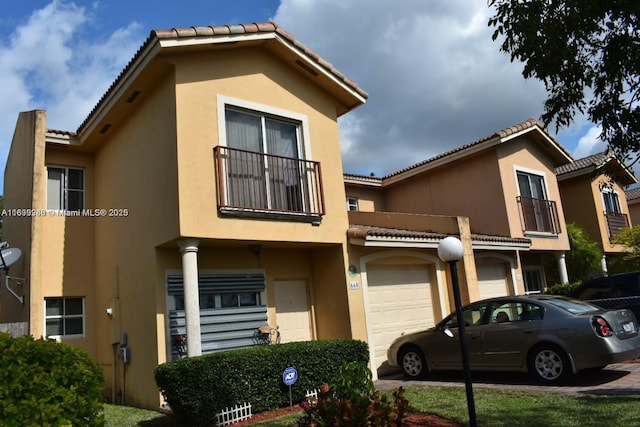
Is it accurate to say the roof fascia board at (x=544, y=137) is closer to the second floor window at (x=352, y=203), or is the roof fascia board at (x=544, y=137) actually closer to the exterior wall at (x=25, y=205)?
the second floor window at (x=352, y=203)

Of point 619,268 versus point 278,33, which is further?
point 619,268

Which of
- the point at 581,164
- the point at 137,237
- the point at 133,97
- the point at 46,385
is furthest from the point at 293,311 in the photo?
the point at 581,164

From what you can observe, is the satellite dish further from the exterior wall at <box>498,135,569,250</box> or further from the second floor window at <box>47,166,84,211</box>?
the exterior wall at <box>498,135,569,250</box>

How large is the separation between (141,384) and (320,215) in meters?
4.70

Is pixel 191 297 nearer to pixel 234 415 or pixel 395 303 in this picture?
pixel 234 415

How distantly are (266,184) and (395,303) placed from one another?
4.51 metres

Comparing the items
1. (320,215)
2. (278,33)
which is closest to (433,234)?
(320,215)

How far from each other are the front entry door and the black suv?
650cm

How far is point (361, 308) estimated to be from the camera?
10977 mm

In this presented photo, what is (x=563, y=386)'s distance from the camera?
28.2 ft

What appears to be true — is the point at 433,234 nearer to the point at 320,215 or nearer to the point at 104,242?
the point at 320,215

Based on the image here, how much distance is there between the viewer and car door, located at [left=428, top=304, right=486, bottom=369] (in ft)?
32.2

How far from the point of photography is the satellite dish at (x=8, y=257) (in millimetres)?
11077

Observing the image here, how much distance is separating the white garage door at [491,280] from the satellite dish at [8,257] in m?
11.8
